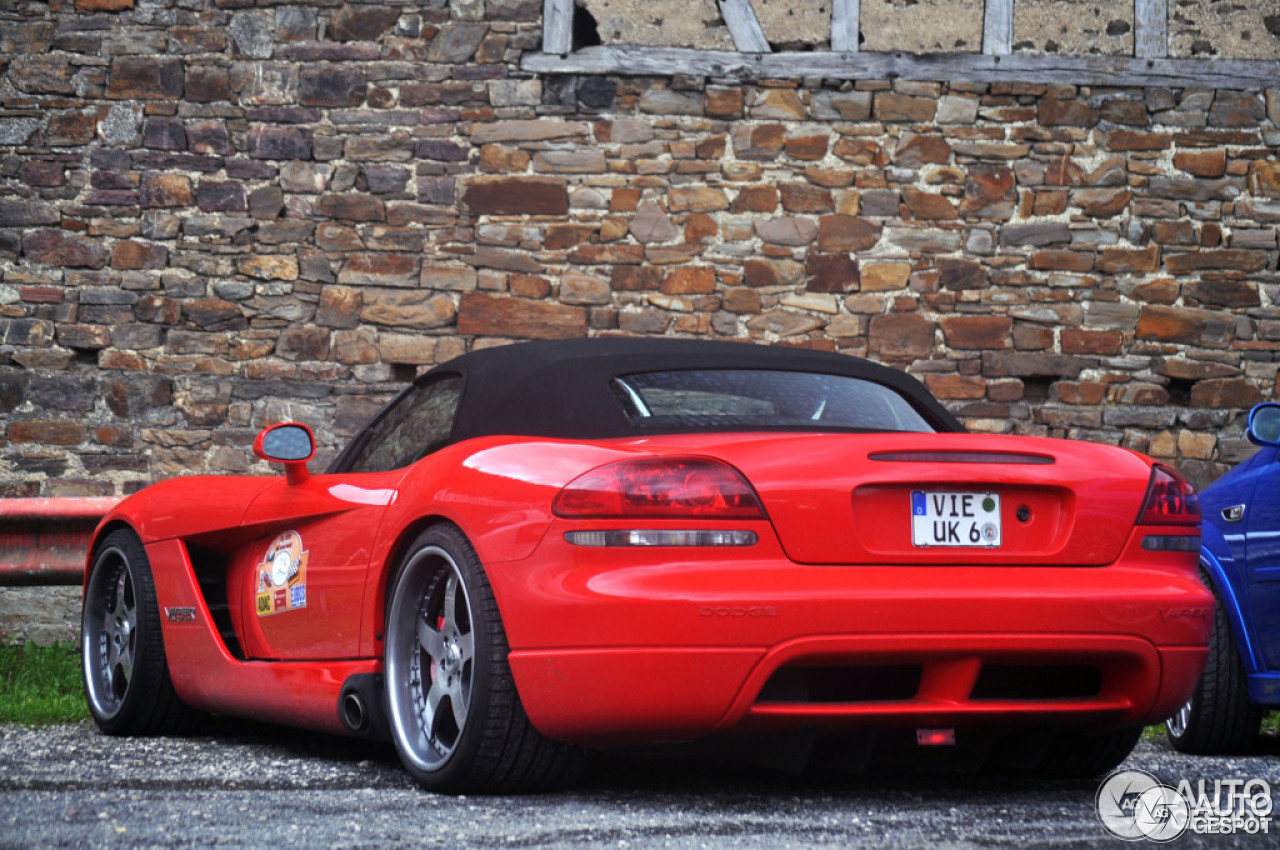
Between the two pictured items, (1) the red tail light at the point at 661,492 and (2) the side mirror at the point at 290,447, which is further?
(2) the side mirror at the point at 290,447

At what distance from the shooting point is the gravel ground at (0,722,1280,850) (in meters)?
2.97

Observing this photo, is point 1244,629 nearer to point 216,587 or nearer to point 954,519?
point 954,519

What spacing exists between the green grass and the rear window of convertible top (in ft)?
9.09

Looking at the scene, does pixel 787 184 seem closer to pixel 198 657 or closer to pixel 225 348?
pixel 225 348

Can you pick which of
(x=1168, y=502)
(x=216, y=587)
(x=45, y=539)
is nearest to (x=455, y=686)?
(x=216, y=587)

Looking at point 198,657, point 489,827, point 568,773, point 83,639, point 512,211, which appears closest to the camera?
point 489,827

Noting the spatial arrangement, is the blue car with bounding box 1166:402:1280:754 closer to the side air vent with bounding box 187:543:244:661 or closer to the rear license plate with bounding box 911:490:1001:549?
the rear license plate with bounding box 911:490:1001:549

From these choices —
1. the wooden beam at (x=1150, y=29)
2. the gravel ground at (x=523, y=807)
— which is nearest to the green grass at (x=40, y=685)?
the gravel ground at (x=523, y=807)

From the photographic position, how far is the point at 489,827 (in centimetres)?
305

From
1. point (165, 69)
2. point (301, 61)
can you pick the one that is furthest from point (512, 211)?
point (165, 69)

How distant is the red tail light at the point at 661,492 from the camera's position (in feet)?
10.6

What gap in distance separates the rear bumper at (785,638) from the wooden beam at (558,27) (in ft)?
22.6

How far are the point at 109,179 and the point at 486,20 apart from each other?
2.57 m

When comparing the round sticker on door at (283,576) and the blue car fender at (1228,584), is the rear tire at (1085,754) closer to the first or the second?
the blue car fender at (1228,584)
